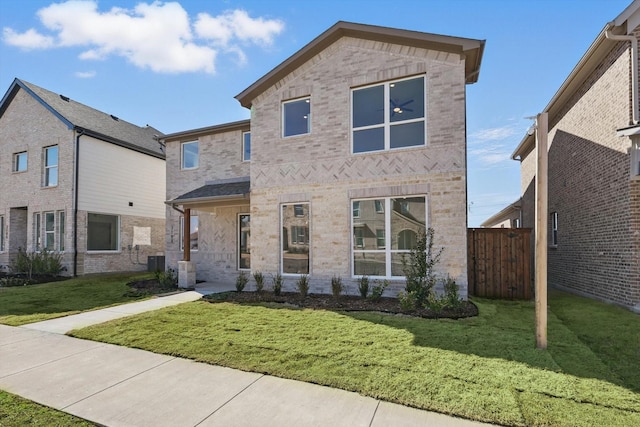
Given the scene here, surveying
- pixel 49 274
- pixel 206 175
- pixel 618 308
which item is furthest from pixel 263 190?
pixel 49 274

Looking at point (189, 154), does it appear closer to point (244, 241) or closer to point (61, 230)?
point (244, 241)

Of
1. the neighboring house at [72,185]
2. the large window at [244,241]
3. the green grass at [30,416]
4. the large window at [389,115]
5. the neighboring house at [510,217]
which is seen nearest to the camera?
the green grass at [30,416]

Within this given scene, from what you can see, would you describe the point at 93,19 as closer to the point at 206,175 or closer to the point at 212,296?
the point at 206,175

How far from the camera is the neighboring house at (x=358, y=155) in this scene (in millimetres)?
8477

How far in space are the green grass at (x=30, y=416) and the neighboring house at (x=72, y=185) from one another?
14064 mm

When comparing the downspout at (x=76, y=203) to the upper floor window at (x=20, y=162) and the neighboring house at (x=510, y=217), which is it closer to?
the upper floor window at (x=20, y=162)

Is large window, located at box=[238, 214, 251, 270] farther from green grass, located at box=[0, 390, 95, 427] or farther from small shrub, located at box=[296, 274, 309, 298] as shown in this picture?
green grass, located at box=[0, 390, 95, 427]

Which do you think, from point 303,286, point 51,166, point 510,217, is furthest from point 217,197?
point 510,217

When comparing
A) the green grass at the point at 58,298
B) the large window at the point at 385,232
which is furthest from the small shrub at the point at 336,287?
the green grass at the point at 58,298

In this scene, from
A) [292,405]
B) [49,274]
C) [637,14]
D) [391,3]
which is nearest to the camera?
[292,405]

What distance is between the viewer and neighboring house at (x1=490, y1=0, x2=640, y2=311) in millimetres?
7766

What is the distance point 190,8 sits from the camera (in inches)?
386

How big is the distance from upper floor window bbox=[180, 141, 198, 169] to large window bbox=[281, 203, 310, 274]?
6.31 metres

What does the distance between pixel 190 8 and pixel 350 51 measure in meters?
4.86
